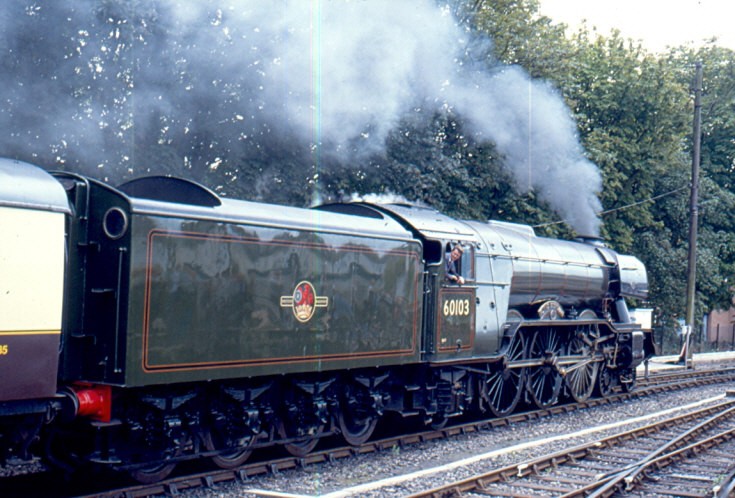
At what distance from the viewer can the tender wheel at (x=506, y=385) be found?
12.1 m

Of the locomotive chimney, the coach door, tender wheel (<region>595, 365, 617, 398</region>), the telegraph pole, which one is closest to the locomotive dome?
the coach door

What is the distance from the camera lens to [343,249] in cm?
887

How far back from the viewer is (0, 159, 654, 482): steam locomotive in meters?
6.29

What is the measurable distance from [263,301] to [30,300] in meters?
2.31

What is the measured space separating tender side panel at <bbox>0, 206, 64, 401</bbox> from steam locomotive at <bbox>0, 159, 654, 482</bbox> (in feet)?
0.04

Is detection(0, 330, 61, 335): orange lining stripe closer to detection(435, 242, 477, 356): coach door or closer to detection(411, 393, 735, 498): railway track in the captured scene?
detection(411, 393, 735, 498): railway track

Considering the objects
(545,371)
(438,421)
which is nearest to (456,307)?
(438,421)

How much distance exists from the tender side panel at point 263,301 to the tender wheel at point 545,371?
3.81 metres

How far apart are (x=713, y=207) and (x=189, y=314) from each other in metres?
28.0

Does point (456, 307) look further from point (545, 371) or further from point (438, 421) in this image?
point (545, 371)

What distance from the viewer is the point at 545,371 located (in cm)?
1341

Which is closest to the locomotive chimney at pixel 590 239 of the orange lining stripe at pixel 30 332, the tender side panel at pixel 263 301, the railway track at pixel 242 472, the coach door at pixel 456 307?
the railway track at pixel 242 472

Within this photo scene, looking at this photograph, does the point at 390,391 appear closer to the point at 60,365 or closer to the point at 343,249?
the point at 343,249

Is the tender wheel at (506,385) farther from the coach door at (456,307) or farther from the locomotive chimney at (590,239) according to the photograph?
the locomotive chimney at (590,239)
